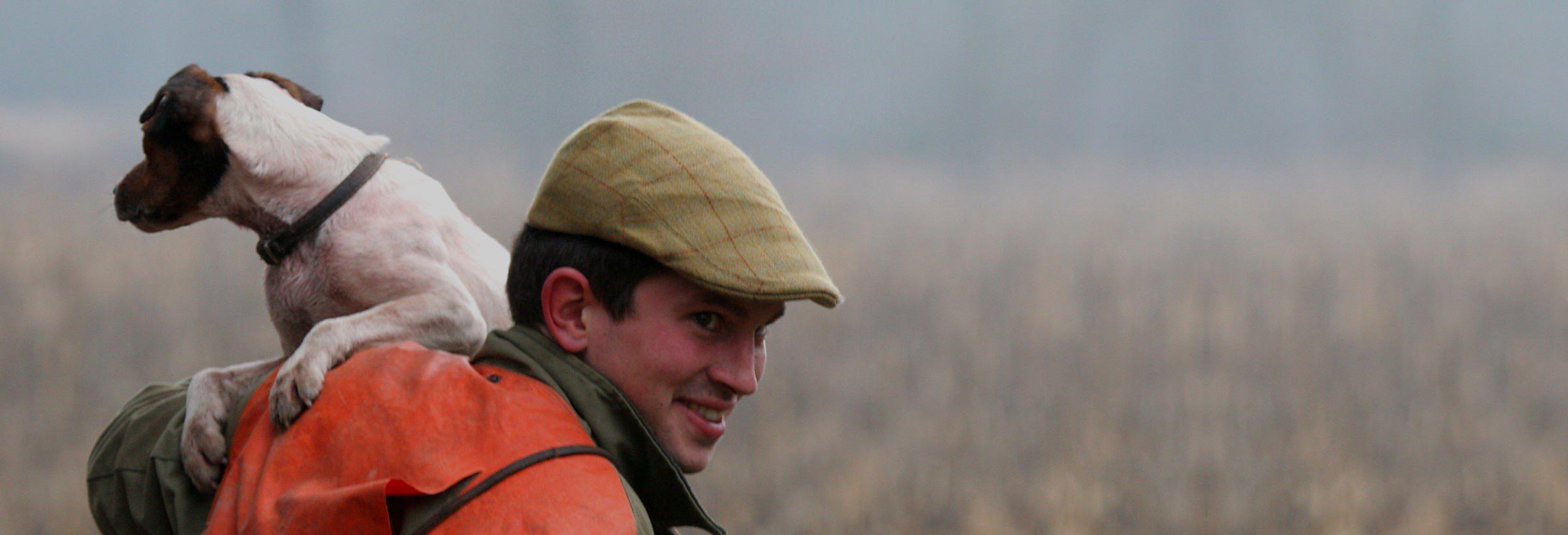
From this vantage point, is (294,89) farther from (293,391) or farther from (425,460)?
(425,460)

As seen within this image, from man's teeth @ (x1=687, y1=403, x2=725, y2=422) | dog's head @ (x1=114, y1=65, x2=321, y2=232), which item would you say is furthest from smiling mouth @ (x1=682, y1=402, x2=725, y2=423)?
dog's head @ (x1=114, y1=65, x2=321, y2=232)

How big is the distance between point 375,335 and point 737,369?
1.61 feet

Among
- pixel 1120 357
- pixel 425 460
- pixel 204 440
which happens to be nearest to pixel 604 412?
pixel 425 460

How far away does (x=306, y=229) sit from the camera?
1.91 meters

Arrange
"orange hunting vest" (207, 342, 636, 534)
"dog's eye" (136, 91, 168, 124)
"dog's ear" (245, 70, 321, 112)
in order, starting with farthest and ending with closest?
"dog's ear" (245, 70, 321, 112) < "dog's eye" (136, 91, 168, 124) < "orange hunting vest" (207, 342, 636, 534)

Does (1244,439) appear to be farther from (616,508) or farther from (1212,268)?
(616,508)

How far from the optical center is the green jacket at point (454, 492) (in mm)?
1596

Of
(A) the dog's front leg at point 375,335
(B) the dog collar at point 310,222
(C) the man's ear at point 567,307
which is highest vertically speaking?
(B) the dog collar at point 310,222

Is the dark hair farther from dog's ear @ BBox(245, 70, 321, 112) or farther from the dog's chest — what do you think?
dog's ear @ BBox(245, 70, 321, 112)

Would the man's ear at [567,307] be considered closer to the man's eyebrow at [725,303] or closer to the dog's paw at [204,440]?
the man's eyebrow at [725,303]

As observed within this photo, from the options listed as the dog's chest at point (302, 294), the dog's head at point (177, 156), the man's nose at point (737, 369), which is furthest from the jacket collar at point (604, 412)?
the dog's head at point (177, 156)

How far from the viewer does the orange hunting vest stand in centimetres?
138

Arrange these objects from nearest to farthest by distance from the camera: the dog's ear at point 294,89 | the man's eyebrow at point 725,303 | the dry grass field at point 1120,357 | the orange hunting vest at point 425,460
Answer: the orange hunting vest at point 425,460 < the man's eyebrow at point 725,303 < the dog's ear at point 294,89 < the dry grass field at point 1120,357

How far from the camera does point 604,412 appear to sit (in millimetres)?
1608
